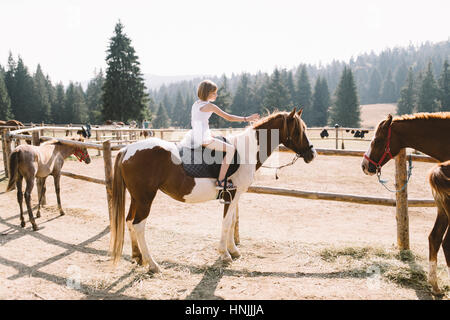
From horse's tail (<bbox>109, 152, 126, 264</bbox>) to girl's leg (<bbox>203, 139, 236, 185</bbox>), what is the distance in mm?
1241

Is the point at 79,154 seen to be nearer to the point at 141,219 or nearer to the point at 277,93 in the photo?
the point at 141,219

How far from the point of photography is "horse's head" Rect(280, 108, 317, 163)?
443cm

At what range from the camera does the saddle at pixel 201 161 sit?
421 centimetres

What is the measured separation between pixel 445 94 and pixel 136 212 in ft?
221

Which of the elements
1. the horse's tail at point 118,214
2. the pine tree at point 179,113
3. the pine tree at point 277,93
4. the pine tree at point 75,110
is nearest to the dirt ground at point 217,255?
the horse's tail at point 118,214

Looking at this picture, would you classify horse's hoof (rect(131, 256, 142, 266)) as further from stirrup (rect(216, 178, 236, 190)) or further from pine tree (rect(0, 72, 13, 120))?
pine tree (rect(0, 72, 13, 120))

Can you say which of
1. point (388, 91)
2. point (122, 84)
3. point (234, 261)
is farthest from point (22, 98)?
A: point (388, 91)

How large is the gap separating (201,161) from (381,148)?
2.46 metres

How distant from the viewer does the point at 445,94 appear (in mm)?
55906

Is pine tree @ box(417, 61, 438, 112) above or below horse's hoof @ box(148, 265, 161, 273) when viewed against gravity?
above

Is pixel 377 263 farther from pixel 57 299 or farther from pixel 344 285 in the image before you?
pixel 57 299

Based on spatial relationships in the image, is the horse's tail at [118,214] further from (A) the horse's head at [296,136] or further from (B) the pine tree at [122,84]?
(B) the pine tree at [122,84]

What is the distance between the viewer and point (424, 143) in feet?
12.9

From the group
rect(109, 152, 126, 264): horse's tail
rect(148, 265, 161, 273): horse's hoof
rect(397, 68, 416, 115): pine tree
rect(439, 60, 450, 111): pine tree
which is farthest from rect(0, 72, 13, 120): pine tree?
rect(439, 60, 450, 111): pine tree
